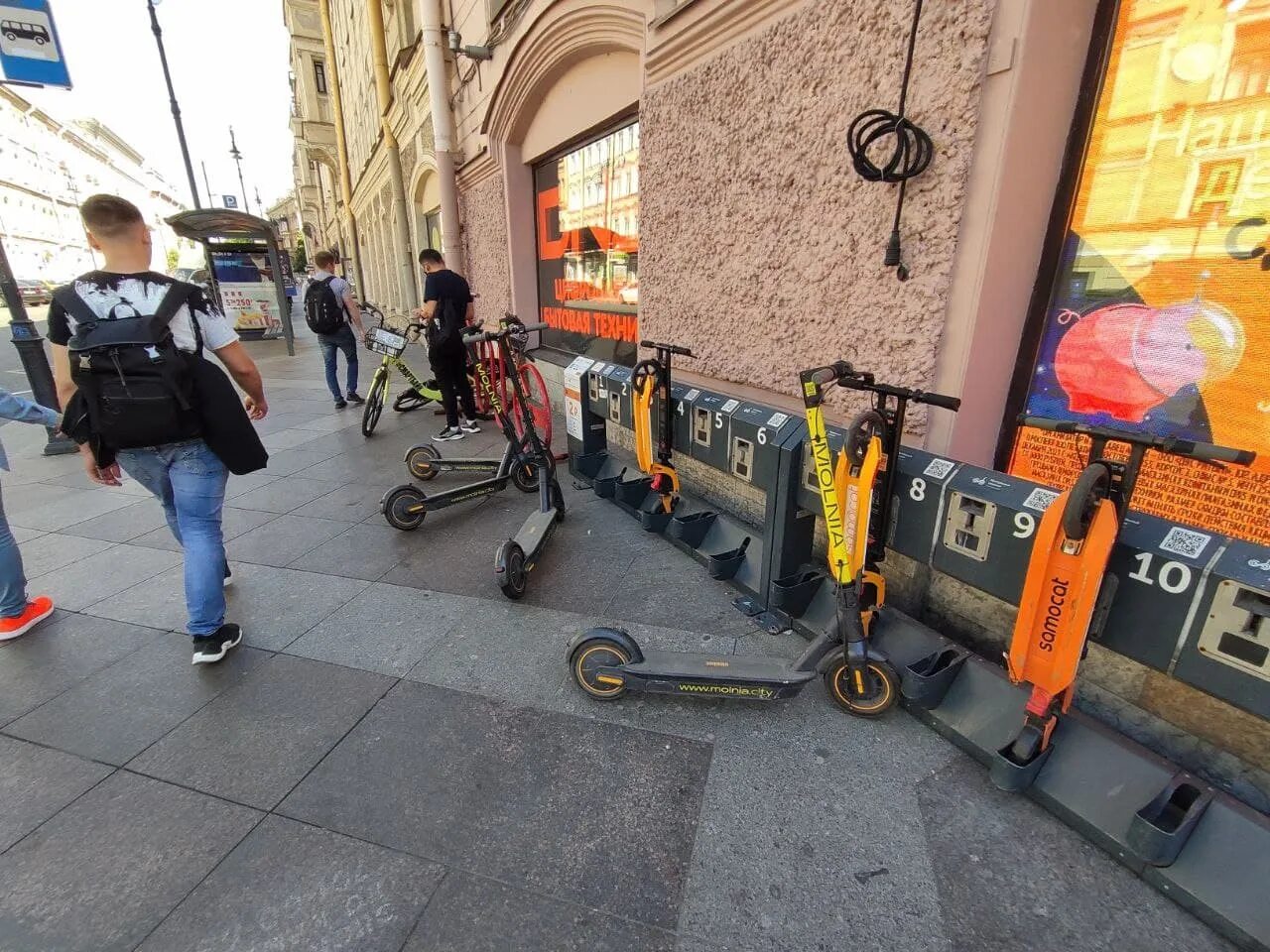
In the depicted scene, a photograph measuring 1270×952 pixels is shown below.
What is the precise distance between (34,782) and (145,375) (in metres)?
1.45

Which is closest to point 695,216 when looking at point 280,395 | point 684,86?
point 684,86

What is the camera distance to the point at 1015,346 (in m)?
2.61

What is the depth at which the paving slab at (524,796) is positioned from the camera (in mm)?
1665

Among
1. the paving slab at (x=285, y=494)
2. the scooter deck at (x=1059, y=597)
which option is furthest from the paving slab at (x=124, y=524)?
the scooter deck at (x=1059, y=597)

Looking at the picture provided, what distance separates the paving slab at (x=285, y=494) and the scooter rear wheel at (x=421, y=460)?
2.19ft

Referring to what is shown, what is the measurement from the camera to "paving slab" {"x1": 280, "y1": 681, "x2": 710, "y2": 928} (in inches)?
65.6

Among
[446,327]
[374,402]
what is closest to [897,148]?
[446,327]

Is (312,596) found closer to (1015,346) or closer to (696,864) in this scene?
(696,864)

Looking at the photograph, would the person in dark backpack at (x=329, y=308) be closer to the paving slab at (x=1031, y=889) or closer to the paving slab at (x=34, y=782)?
the paving slab at (x=34, y=782)

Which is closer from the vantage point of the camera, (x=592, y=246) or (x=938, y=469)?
(x=938, y=469)

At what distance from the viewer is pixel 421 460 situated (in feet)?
15.4

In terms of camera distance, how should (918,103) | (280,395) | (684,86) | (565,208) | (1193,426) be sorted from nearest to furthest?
(1193,426)
(918,103)
(684,86)
(565,208)
(280,395)

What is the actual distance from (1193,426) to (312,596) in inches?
158

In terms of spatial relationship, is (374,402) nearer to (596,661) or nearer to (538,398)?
(538,398)
